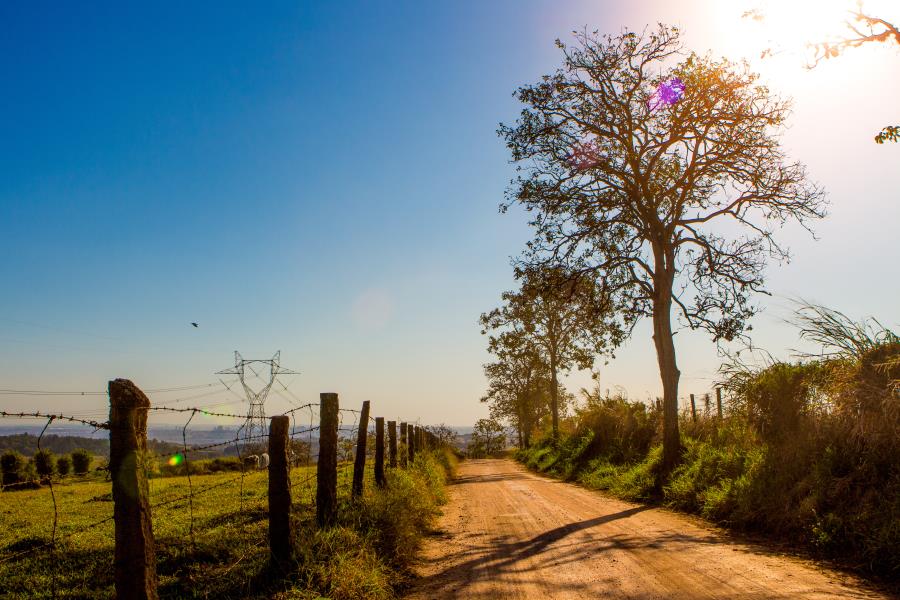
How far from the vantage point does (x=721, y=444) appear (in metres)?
13.5

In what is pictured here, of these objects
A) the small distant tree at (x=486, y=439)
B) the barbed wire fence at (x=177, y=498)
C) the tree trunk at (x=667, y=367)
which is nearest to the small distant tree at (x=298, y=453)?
the barbed wire fence at (x=177, y=498)

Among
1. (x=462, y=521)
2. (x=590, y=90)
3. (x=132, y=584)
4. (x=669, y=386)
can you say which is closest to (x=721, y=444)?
(x=669, y=386)

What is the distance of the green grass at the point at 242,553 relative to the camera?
5750 mm

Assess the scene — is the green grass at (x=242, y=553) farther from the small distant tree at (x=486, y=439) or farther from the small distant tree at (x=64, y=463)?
the small distant tree at (x=486, y=439)

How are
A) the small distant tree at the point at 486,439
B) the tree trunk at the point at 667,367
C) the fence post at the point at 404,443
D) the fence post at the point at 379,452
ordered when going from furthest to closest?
the small distant tree at the point at 486,439
the fence post at the point at 404,443
the tree trunk at the point at 667,367
the fence post at the point at 379,452

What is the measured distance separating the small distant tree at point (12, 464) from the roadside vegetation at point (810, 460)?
2841cm

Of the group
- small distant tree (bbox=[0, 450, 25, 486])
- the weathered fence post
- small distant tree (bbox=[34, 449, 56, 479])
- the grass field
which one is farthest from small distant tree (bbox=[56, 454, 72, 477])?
the weathered fence post

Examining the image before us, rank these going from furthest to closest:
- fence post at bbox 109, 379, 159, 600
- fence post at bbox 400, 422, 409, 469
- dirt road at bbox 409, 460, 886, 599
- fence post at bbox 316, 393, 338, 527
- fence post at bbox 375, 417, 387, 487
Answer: fence post at bbox 400, 422, 409, 469
fence post at bbox 375, 417, 387, 487
fence post at bbox 316, 393, 338, 527
dirt road at bbox 409, 460, 886, 599
fence post at bbox 109, 379, 159, 600

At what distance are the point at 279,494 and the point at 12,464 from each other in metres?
30.4

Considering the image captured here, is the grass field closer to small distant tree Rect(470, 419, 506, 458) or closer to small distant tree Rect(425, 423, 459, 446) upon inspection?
small distant tree Rect(425, 423, 459, 446)

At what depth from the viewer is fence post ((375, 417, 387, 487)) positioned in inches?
458

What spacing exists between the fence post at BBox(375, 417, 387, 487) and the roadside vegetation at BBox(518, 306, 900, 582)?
604cm

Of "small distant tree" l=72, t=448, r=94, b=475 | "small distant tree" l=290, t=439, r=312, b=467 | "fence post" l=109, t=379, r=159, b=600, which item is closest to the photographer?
"fence post" l=109, t=379, r=159, b=600

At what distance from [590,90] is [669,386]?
8.60 m
